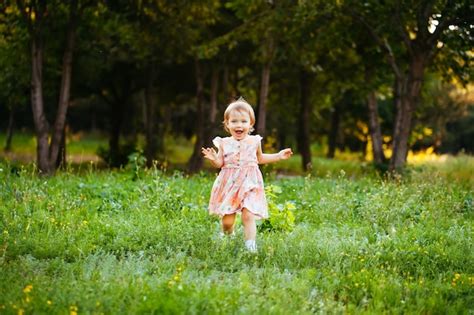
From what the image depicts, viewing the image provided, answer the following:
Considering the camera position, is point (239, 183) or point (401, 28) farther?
point (401, 28)

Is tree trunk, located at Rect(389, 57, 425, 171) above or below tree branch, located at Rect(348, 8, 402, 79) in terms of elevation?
below

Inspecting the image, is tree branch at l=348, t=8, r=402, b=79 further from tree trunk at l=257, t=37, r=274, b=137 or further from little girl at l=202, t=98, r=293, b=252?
little girl at l=202, t=98, r=293, b=252

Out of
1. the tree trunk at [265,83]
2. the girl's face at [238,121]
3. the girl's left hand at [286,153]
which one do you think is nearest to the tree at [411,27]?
the tree trunk at [265,83]

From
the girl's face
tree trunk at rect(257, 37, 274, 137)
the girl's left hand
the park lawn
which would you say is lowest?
the park lawn

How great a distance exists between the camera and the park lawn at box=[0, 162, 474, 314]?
16.1ft

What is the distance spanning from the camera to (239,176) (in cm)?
698

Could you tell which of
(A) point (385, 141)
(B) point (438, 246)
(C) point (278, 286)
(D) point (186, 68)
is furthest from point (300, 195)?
(A) point (385, 141)

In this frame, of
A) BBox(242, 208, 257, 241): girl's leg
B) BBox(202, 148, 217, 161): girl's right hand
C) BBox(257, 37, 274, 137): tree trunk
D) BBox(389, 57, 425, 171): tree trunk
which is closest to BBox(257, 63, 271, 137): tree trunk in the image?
BBox(257, 37, 274, 137): tree trunk

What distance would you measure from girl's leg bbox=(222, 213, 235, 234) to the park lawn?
0.20 metres

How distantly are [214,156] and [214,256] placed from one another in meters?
1.26

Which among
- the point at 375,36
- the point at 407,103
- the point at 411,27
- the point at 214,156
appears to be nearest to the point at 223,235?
the point at 214,156

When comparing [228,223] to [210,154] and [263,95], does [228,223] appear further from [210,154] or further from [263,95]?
[263,95]

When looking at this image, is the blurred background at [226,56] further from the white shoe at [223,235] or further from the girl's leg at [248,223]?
the girl's leg at [248,223]

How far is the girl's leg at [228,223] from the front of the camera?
23.1 ft
